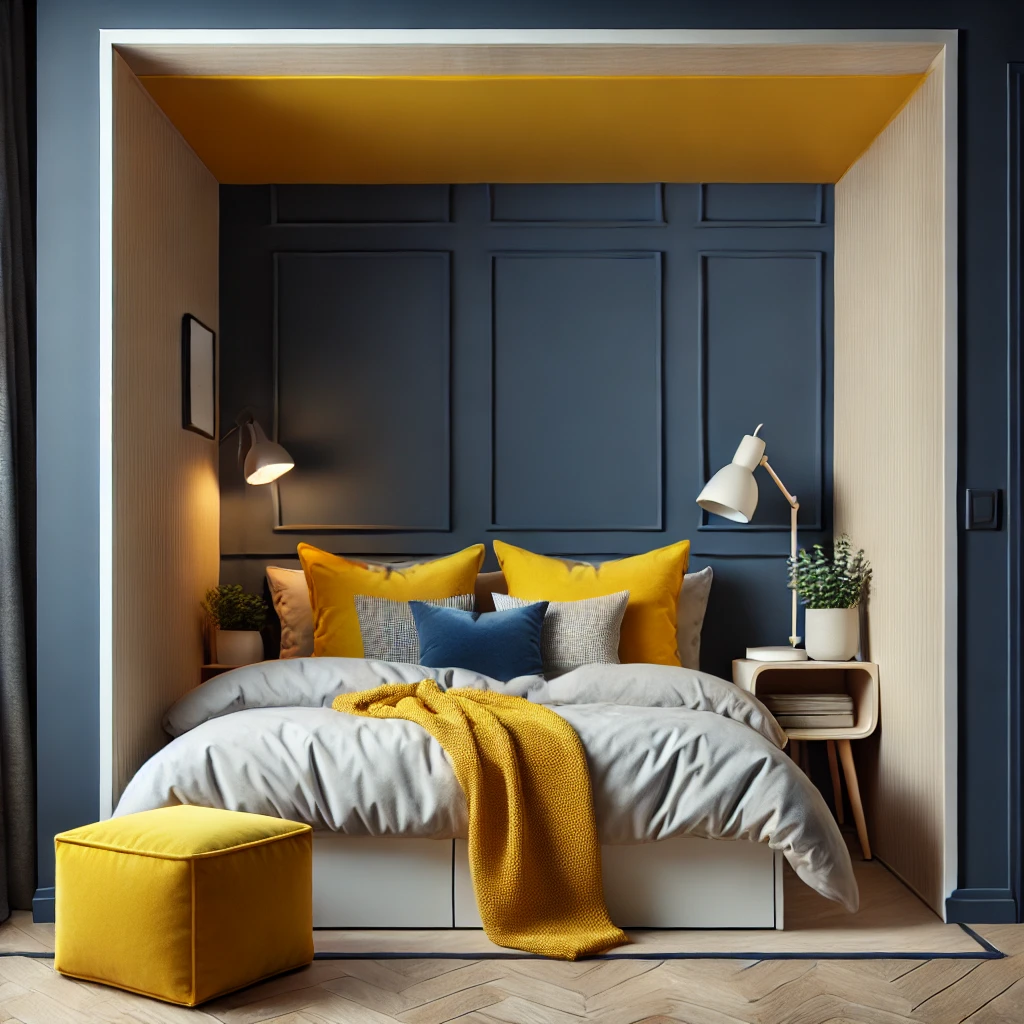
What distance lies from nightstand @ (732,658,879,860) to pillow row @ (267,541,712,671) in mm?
295

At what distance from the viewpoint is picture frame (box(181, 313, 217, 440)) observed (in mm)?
3645

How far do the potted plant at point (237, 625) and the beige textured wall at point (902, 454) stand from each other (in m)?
2.16

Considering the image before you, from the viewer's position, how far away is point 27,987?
2488mm

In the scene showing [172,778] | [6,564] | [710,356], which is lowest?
[172,778]

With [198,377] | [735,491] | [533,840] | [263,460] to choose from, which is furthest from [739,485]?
[198,377]

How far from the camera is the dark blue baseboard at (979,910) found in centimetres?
298

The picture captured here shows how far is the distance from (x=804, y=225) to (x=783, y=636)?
63.2 inches

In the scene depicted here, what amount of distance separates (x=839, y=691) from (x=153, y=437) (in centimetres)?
255

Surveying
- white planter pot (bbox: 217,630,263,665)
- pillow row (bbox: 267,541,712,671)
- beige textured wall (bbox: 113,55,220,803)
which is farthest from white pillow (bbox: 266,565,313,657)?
beige textured wall (bbox: 113,55,220,803)

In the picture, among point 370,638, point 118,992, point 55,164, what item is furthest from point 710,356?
point 118,992

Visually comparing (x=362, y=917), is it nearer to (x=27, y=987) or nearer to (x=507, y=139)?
(x=27, y=987)

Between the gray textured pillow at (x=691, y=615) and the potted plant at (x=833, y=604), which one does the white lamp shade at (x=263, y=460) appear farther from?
the potted plant at (x=833, y=604)

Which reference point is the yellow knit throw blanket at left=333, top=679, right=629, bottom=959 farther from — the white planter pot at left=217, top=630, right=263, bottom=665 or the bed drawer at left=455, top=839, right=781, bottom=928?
the white planter pot at left=217, top=630, right=263, bottom=665

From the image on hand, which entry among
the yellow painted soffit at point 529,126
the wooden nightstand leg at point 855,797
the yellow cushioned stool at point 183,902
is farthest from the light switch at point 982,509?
the yellow cushioned stool at point 183,902
